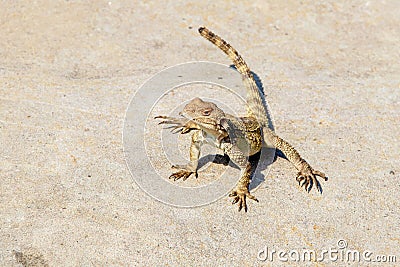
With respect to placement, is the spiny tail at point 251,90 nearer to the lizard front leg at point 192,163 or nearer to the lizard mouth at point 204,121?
the lizard front leg at point 192,163

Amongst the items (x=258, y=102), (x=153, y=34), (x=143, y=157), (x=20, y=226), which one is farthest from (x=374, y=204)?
(x=153, y=34)

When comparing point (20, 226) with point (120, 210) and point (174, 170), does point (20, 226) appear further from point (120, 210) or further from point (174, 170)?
point (174, 170)

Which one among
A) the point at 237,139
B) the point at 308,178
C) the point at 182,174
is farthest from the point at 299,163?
the point at 182,174

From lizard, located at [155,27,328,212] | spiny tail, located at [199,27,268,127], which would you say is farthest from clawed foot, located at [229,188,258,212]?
spiny tail, located at [199,27,268,127]

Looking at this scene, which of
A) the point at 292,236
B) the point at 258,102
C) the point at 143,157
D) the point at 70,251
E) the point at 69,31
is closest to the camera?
the point at 70,251

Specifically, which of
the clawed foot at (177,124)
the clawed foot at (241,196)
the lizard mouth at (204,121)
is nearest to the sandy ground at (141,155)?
the clawed foot at (241,196)

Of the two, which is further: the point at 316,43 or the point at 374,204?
the point at 316,43

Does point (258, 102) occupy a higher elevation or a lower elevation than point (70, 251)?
higher
